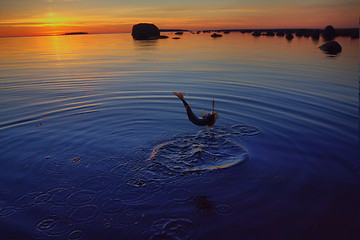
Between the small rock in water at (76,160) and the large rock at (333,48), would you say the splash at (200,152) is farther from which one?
the large rock at (333,48)

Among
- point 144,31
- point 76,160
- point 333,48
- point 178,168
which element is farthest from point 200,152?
point 144,31

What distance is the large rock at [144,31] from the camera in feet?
338

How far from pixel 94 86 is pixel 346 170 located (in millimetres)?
15330

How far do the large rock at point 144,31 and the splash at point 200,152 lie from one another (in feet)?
336

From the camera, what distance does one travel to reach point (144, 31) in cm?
A: 10325

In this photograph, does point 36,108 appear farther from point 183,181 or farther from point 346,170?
point 346,170

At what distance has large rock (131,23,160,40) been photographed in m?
103

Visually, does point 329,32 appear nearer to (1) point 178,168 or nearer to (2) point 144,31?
(2) point 144,31

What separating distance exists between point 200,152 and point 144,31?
104860 mm

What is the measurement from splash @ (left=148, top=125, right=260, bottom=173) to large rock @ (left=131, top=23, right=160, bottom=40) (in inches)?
4027

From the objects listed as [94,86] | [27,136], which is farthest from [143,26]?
[27,136]

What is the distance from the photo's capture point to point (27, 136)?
8883 mm

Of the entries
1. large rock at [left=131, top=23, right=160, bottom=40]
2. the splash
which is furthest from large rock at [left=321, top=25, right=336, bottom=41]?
the splash

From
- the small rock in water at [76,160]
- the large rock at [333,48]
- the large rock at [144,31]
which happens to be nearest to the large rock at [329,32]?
the large rock at [333,48]
